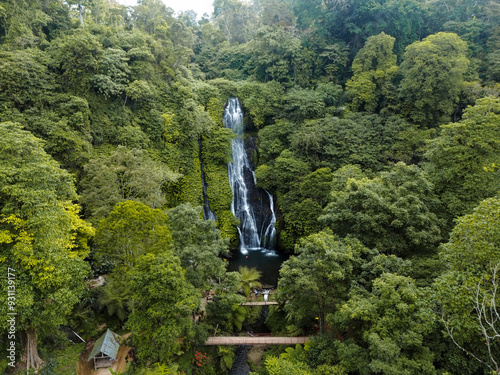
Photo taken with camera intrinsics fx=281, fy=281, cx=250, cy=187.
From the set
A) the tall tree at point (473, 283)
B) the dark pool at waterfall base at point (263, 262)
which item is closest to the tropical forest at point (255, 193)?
the tall tree at point (473, 283)

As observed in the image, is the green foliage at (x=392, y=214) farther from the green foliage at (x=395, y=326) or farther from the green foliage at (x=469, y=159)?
the green foliage at (x=395, y=326)

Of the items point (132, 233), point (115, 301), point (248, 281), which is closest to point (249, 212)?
point (248, 281)

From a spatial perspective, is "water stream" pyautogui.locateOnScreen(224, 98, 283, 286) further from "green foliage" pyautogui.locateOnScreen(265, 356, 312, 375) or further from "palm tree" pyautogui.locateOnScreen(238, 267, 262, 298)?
"green foliage" pyautogui.locateOnScreen(265, 356, 312, 375)

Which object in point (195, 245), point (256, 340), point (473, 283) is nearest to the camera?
point (473, 283)

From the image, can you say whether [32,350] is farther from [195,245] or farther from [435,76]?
[435,76]

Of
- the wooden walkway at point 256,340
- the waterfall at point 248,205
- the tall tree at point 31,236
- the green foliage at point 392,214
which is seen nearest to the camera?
the tall tree at point 31,236
